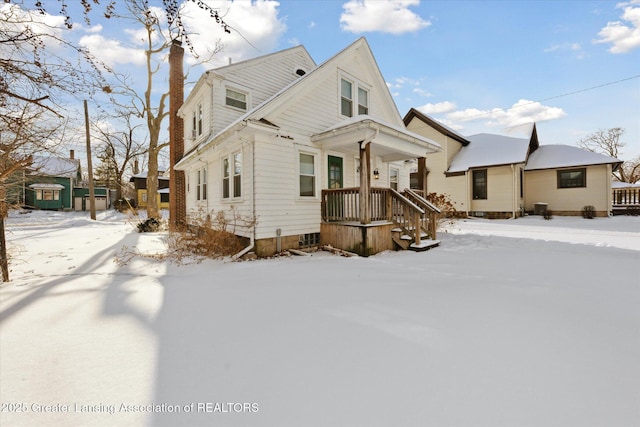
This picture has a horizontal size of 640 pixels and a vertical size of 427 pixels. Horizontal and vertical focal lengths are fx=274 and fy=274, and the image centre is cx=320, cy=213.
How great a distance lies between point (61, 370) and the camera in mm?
2309

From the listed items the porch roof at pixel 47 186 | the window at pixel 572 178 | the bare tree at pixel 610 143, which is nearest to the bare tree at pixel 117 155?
the porch roof at pixel 47 186

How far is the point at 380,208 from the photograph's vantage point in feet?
26.8

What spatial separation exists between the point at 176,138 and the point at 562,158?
74.2ft

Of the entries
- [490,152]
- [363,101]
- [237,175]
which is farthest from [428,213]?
[490,152]

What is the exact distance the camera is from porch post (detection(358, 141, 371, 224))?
24.0 feet

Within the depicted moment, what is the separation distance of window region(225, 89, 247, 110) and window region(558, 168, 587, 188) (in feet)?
63.1

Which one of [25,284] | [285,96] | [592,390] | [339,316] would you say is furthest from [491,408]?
[285,96]

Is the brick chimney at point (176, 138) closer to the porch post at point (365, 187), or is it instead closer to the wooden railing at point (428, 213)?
the porch post at point (365, 187)

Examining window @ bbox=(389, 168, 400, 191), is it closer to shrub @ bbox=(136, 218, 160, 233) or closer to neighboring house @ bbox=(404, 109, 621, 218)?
neighboring house @ bbox=(404, 109, 621, 218)

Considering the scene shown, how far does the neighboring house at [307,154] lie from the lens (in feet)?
24.1

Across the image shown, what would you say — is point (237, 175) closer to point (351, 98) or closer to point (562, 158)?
point (351, 98)

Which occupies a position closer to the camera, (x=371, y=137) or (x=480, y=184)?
(x=371, y=137)

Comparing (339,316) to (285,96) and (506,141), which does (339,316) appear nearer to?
(285,96)

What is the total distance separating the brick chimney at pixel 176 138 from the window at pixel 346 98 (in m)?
8.34
